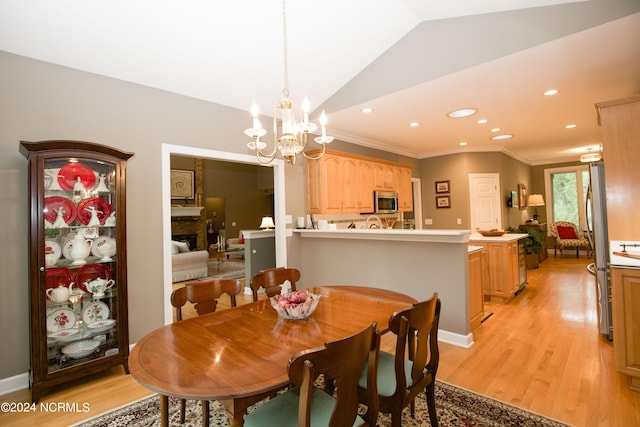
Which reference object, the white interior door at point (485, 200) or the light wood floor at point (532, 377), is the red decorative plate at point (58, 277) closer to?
the light wood floor at point (532, 377)

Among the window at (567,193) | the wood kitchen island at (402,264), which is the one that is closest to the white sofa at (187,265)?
the wood kitchen island at (402,264)

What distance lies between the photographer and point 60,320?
240 centimetres

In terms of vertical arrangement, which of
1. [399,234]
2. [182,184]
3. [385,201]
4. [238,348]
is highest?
[182,184]

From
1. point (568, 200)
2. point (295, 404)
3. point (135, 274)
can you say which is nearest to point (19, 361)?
point (135, 274)

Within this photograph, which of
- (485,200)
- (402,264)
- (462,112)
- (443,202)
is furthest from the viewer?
(443,202)

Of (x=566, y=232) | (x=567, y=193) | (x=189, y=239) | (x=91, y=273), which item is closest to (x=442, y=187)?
(x=566, y=232)

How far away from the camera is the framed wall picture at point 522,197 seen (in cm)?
751

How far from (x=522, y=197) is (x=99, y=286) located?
8.62m

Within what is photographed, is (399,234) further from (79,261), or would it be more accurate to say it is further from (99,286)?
(79,261)

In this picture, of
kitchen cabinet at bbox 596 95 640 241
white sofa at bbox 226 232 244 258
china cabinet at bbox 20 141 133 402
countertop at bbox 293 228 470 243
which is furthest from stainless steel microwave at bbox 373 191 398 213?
white sofa at bbox 226 232 244 258

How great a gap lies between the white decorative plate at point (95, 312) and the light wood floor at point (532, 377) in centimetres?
50

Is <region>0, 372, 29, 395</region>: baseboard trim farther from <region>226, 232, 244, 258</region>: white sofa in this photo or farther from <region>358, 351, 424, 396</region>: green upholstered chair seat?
<region>226, 232, 244, 258</region>: white sofa

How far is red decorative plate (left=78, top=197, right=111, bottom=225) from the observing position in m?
→ 2.52

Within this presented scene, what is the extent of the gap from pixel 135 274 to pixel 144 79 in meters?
1.87
